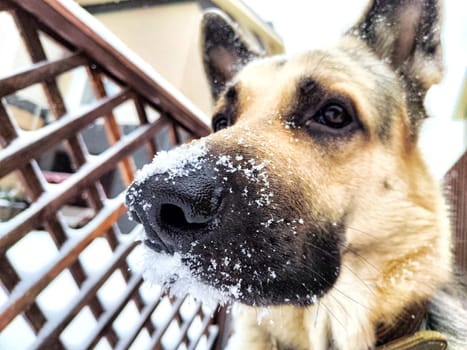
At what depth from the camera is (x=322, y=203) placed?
2.75ft

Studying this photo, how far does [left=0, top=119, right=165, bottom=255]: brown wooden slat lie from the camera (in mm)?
795

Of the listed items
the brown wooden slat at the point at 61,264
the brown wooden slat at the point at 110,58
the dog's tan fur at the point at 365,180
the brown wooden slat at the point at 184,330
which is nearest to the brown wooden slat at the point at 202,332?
the brown wooden slat at the point at 184,330

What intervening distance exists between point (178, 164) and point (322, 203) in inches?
15.8

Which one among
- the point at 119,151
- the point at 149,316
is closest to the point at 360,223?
the point at 119,151

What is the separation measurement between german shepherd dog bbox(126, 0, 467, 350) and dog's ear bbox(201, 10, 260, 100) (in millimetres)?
262

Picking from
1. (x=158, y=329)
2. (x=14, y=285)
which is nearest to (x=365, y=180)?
(x=14, y=285)

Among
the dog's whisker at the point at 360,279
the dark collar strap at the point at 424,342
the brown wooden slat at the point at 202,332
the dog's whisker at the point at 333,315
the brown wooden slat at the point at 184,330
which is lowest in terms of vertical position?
the brown wooden slat at the point at 202,332

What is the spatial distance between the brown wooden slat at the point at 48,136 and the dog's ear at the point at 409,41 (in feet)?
2.89

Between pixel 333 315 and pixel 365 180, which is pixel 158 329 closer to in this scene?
pixel 333 315

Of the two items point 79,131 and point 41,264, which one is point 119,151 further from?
point 41,264

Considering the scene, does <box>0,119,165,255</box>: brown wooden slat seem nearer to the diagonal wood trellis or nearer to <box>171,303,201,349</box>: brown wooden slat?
the diagonal wood trellis

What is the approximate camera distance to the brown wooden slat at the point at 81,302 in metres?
0.90

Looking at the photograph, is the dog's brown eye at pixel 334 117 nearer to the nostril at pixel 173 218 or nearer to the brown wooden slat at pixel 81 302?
the nostril at pixel 173 218

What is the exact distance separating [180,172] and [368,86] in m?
0.65
